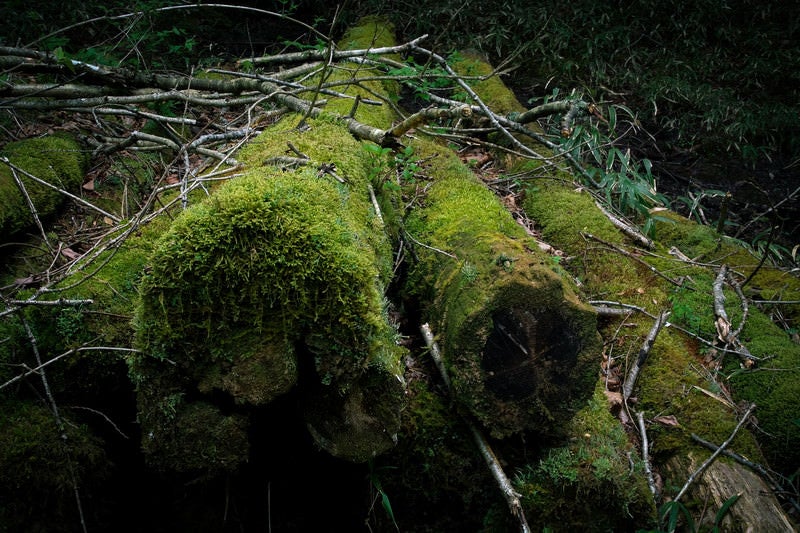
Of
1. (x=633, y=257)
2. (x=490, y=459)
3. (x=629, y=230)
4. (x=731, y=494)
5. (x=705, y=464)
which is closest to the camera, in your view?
(x=490, y=459)

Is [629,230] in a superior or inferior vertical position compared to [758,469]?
superior

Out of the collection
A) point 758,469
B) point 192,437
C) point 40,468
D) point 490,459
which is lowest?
point 758,469

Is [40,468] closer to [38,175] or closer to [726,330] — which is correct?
[38,175]

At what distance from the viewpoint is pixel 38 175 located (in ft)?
10.6

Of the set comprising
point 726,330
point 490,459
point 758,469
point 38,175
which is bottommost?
point 758,469

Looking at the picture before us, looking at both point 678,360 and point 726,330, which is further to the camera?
point 726,330

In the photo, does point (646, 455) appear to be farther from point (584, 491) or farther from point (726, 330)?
point (726, 330)

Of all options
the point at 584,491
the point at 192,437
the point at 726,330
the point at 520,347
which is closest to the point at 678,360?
the point at 726,330

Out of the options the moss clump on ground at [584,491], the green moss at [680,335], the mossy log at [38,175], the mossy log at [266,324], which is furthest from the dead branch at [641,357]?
the mossy log at [38,175]

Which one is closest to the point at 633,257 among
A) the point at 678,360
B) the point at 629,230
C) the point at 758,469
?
the point at 629,230

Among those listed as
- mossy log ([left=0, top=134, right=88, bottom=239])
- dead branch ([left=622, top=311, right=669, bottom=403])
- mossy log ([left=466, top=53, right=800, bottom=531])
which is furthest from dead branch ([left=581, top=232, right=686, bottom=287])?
mossy log ([left=0, top=134, right=88, bottom=239])

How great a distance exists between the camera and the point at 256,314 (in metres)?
1.83

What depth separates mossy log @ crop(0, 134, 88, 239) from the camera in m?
2.88

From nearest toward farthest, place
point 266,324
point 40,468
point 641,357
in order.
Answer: point 266,324, point 40,468, point 641,357
